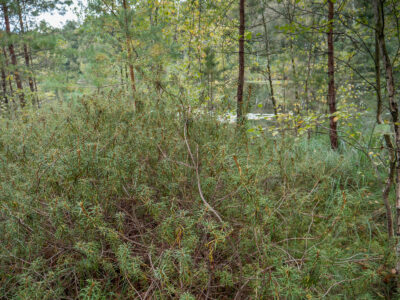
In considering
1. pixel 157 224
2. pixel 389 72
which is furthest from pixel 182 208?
pixel 389 72

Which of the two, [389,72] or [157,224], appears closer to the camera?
[157,224]

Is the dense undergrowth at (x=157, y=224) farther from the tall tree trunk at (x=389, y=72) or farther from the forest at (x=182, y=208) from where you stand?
the tall tree trunk at (x=389, y=72)

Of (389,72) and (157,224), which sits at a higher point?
(389,72)

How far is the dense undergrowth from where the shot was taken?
4.22 ft

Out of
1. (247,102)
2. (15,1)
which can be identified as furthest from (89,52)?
(247,102)

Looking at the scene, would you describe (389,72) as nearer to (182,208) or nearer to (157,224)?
(182,208)

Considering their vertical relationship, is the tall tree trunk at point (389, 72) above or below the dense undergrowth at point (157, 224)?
above

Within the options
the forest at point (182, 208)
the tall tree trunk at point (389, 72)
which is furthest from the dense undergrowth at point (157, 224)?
the tall tree trunk at point (389, 72)

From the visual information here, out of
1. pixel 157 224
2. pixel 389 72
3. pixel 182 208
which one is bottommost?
pixel 157 224

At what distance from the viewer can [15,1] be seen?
7.37 m

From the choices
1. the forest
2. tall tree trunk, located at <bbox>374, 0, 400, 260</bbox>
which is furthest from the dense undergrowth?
tall tree trunk, located at <bbox>374, 0, 400, 260</bbox>

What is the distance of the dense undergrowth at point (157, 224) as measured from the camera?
1.29 meters

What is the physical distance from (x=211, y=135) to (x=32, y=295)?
67.3 inches

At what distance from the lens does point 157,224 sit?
181cm
